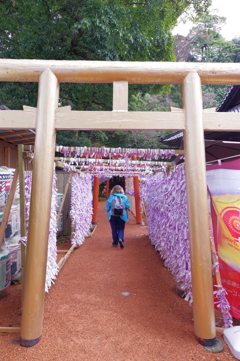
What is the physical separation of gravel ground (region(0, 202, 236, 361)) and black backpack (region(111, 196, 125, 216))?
1632 mm

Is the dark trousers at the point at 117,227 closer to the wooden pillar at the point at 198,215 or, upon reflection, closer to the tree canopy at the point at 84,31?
the wooden pillar at the point at 198,215

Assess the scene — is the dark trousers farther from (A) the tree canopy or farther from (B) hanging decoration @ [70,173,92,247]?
(A) the tree canopy

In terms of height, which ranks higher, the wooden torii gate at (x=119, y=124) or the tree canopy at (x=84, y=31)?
the tree canopy at (x=84, y=31)

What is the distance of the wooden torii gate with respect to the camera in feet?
8.05

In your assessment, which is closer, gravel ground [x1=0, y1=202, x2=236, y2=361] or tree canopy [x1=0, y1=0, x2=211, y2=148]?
gravel ground [x1=0, y1=202, x2=236, y2=361]

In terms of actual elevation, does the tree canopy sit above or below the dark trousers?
above

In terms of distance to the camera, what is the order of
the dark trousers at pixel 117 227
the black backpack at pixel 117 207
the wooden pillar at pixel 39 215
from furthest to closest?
1. the dark trousers at pixel 117 227
2. the black backpack at pixel 117 207
3. the wooden pillar at pixel 39 215

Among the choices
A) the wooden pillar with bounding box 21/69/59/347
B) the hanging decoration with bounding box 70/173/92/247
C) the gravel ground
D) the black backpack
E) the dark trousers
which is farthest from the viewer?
the dark trousers

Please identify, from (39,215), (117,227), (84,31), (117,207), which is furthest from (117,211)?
(84,31)

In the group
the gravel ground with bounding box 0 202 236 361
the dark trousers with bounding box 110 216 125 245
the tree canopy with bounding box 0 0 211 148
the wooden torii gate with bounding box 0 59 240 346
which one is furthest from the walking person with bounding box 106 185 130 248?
the tree canopy with bounding box 0 0 211 148

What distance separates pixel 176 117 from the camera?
2.70m

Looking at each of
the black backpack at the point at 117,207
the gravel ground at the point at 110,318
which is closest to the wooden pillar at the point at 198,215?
the gravel ground at the point at 110,318

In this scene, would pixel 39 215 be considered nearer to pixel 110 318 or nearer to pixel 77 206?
pixel 110 318

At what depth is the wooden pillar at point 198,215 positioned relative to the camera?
7.98 ft
